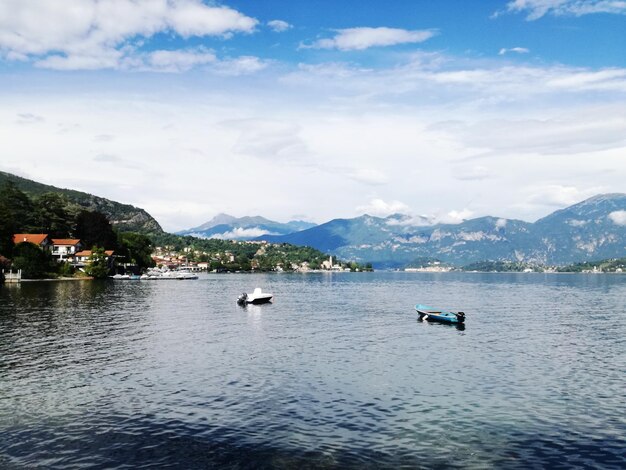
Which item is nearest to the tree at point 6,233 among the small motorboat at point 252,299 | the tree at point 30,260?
the tree at point 30,260

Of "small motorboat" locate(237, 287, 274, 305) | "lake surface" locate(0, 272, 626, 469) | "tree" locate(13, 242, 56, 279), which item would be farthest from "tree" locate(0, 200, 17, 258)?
"lake surface" locate(0, 272, 626, 469)

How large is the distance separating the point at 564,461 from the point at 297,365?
27.1 m

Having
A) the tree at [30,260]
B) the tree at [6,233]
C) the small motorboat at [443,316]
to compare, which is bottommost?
the small motorboat at [443,316]

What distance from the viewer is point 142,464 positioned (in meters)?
25.8

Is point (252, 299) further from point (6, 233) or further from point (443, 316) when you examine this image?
point (6, 233)

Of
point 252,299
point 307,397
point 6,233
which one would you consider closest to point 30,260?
point 6,233

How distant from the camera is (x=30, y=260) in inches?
7402

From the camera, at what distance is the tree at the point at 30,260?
18512 centimetres

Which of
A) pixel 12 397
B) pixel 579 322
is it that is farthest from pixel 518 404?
pixel 579 322

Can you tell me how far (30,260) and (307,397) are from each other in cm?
18110

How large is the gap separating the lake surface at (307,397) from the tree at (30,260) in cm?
12599

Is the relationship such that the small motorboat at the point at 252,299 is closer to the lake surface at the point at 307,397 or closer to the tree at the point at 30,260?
the lake surface at the point at 307,397

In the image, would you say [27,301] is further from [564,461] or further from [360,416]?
[564,461]

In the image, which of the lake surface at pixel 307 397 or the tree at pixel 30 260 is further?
the tree at pixel 30 260
